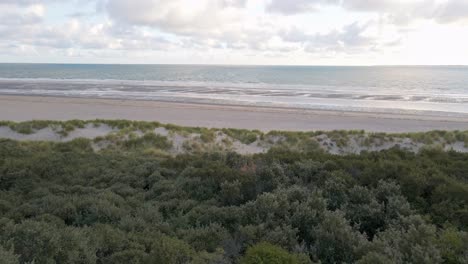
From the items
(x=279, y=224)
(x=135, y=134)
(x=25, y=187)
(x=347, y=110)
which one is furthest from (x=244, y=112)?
(x=279, y=224)

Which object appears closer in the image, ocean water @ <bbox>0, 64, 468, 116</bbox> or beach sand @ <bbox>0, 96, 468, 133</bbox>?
beach sand @ <bbox>0, 96, 468, 133</bbox>

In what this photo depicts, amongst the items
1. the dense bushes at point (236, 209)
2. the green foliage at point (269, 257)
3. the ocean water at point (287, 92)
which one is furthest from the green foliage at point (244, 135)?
the ocean water at point (287, 92)

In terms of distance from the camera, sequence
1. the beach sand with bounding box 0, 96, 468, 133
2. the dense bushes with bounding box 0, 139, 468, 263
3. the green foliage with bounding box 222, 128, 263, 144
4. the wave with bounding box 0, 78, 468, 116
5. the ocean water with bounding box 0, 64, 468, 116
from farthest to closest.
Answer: the ocean water with bounding box 0, 64, 468, 116
the wave with bounding box 0, 78, 468, 116
the beach sand with bounding box 0, 96, 468, 133
the green foliage with bounding box 222, 128, 263, 144
the dense bushes with bounding box 0, 139, 468, 263

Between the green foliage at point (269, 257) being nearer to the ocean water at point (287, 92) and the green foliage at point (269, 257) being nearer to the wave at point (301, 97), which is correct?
the ocean water at point (287, 92)

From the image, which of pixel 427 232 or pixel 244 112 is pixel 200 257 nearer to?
pixel 427 232

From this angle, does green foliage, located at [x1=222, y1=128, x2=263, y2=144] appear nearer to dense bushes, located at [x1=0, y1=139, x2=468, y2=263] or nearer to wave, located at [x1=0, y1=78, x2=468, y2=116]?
dense bushes, located at [x1=0, y1=139, x2=468, y2=263]

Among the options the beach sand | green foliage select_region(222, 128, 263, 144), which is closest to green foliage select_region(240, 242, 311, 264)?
green foliage select_region(222, 128, 263, 144)

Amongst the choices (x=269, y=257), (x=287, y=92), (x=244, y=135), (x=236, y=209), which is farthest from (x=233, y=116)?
(x=287, y=92)
